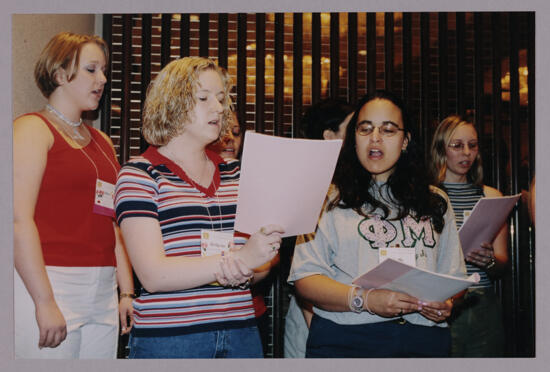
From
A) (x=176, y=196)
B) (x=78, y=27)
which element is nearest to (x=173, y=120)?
(x=176, y=196)

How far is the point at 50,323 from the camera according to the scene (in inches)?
70.3

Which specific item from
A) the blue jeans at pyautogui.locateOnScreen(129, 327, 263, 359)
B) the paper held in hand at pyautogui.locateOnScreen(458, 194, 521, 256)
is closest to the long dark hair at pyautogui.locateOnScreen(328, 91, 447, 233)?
the paper held in hand at pyautogui.locateOnScreen(458, 194, 521, 256)

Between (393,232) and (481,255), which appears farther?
(481,255)

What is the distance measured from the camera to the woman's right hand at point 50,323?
5.86 feet

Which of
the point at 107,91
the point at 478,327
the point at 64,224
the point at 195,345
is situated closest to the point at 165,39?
the point at 107,91

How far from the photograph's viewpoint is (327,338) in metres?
1.74

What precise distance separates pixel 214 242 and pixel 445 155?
1.85m

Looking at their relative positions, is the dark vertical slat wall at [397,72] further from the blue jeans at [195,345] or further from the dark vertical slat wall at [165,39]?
the blue jeans at [195,345]

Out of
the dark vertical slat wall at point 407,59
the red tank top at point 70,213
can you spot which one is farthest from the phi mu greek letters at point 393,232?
the dark vertical slat wall at point 407,59

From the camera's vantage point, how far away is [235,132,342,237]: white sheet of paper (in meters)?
1.45

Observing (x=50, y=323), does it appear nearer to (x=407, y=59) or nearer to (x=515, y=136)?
(x=407, y=59)

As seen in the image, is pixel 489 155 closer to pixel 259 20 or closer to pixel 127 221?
pixel 259 20

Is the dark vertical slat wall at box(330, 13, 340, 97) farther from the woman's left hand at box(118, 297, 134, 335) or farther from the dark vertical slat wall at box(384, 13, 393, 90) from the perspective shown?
the woman's left hand at box(118, 297, 134, 335)

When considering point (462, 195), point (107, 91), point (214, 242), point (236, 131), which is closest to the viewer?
point (214, 242)
